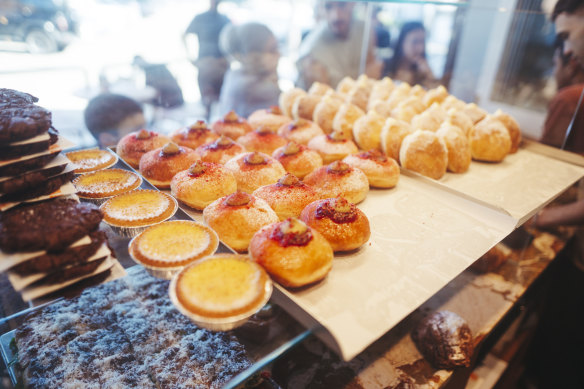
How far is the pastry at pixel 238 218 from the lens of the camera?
1848mm

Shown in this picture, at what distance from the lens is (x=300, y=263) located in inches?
61.6

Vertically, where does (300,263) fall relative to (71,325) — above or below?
above

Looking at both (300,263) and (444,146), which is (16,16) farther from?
(444,146)

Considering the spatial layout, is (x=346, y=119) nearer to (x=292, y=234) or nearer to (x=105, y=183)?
(x=292, y=234)

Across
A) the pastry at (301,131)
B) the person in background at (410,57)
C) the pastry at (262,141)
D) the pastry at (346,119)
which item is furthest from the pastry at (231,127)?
the person in background at (410,57)

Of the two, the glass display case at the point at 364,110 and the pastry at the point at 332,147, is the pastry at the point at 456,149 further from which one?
the pastry at the point at 332,147

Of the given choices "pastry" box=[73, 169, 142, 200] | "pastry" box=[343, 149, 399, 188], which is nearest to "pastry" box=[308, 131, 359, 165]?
"pastry" box=[343, 149, 399, 188]

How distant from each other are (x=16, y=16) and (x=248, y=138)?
2.00m

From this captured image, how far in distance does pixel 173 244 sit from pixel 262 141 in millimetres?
1544

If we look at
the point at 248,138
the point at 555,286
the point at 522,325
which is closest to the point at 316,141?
the point at 248,138

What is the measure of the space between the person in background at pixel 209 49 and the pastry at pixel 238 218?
3.86m

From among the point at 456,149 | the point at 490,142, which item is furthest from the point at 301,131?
the point at 490,142

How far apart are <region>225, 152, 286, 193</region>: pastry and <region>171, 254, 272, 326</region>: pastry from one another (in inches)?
35.4

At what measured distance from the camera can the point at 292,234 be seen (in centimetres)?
162
